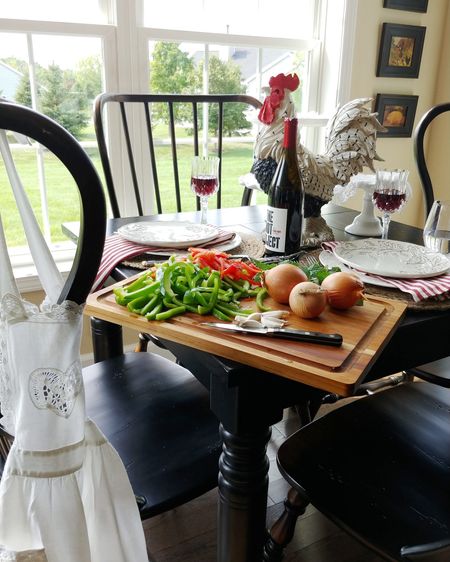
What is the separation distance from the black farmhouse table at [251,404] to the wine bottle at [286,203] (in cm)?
35

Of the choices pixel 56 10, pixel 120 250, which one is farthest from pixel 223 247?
pixel 56 10

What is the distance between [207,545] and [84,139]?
1609 millimetres

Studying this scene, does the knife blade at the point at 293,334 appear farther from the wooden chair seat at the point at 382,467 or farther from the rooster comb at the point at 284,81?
the rooster comb at the point at 284,81

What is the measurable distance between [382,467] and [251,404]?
0.44m

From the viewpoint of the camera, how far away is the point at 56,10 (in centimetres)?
197

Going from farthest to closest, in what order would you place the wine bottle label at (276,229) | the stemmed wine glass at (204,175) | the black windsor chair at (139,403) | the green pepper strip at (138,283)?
the stemmed wine glass at (204,175) → the wine bottle label at (276,229) → the green pepper strip at (138,283) → the black windsor chair at (139,403)

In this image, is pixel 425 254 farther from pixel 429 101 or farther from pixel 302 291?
pixel 429 101

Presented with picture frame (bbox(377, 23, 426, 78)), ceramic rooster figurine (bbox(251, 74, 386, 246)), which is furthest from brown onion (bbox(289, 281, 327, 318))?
picture frame (bbox(377, 23, 426, 78))

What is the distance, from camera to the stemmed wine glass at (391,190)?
1.24m

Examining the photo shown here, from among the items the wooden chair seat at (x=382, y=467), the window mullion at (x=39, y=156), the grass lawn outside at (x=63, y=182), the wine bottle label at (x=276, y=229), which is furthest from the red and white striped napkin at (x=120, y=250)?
the window mullion at (x=39, y=156)

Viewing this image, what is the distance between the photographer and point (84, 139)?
2164mm

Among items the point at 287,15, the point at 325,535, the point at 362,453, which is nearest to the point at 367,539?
the point at 362,453

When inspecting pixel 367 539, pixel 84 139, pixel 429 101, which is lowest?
pixel 367 539

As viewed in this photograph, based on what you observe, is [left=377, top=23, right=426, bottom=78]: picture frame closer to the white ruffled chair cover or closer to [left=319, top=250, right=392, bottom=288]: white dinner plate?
[left=319, top=250, right=392, bottom=288]: white dinner plate
